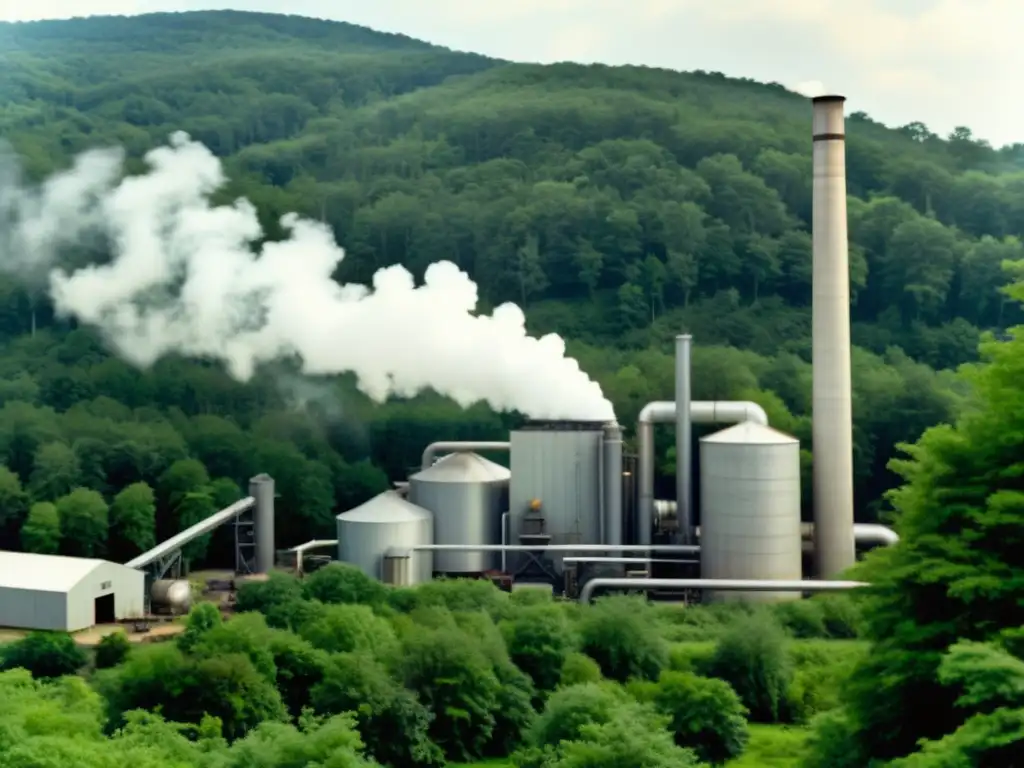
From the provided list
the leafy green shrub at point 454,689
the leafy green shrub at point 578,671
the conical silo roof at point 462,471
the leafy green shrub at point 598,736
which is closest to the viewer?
the leafy green shrub at point 598,736

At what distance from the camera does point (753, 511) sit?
120 feet

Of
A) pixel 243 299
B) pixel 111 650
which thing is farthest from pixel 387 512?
pixel 243 299

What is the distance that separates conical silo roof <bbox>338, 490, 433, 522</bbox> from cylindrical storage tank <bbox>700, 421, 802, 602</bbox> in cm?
859

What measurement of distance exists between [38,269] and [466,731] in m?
45.0

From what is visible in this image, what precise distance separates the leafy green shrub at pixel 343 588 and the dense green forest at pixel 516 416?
118mm

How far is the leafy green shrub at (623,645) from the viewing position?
28.5m

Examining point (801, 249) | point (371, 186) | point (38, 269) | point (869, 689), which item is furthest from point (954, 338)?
point (869, 689)

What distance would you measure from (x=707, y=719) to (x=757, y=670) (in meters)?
3.50

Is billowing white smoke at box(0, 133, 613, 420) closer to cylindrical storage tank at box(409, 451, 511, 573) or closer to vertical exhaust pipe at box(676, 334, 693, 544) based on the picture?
vertical exhaust pipe at box(676, 334, 693, 544)

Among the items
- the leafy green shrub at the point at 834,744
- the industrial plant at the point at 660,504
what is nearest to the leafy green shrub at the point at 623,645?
the industrial plant at the point at 660,504

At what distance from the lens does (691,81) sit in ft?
318

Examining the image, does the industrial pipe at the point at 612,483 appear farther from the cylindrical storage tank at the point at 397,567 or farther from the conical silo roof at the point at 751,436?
the cylindrical storage tank at the point at 397,567

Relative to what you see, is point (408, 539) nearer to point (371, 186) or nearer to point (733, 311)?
point (733, 311)

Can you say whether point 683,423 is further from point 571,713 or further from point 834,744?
point 834,744
